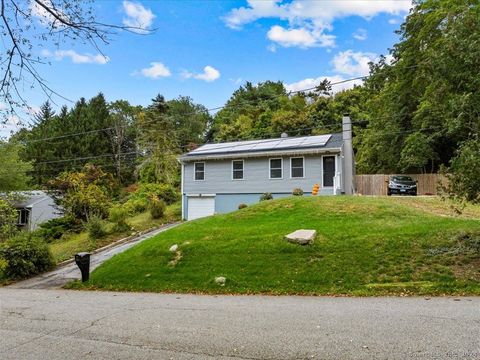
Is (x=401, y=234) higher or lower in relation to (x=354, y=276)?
higher

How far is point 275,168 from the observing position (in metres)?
21.9

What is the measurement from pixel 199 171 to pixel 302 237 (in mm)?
13876

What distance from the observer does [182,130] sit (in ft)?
158

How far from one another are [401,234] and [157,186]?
22.8m

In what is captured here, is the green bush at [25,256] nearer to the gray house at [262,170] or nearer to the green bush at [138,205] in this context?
the gray house at [262,170]

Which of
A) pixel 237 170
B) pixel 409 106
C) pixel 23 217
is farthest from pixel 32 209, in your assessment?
pixel 409 106

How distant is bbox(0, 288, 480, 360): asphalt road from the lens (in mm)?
4574

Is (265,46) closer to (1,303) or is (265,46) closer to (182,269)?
(182,269)

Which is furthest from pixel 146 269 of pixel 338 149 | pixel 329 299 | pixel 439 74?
pixel 338 149

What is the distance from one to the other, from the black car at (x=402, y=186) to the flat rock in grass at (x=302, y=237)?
1511 centimetres

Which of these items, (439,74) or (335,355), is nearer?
(335,355)

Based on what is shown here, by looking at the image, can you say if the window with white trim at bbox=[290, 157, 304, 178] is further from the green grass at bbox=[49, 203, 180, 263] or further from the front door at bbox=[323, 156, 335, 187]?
the green grass at bbox=[49, 203, 180, 263]


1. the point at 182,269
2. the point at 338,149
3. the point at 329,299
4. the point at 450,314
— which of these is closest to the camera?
the point at 450,314

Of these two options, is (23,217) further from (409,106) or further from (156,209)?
(409,106)
